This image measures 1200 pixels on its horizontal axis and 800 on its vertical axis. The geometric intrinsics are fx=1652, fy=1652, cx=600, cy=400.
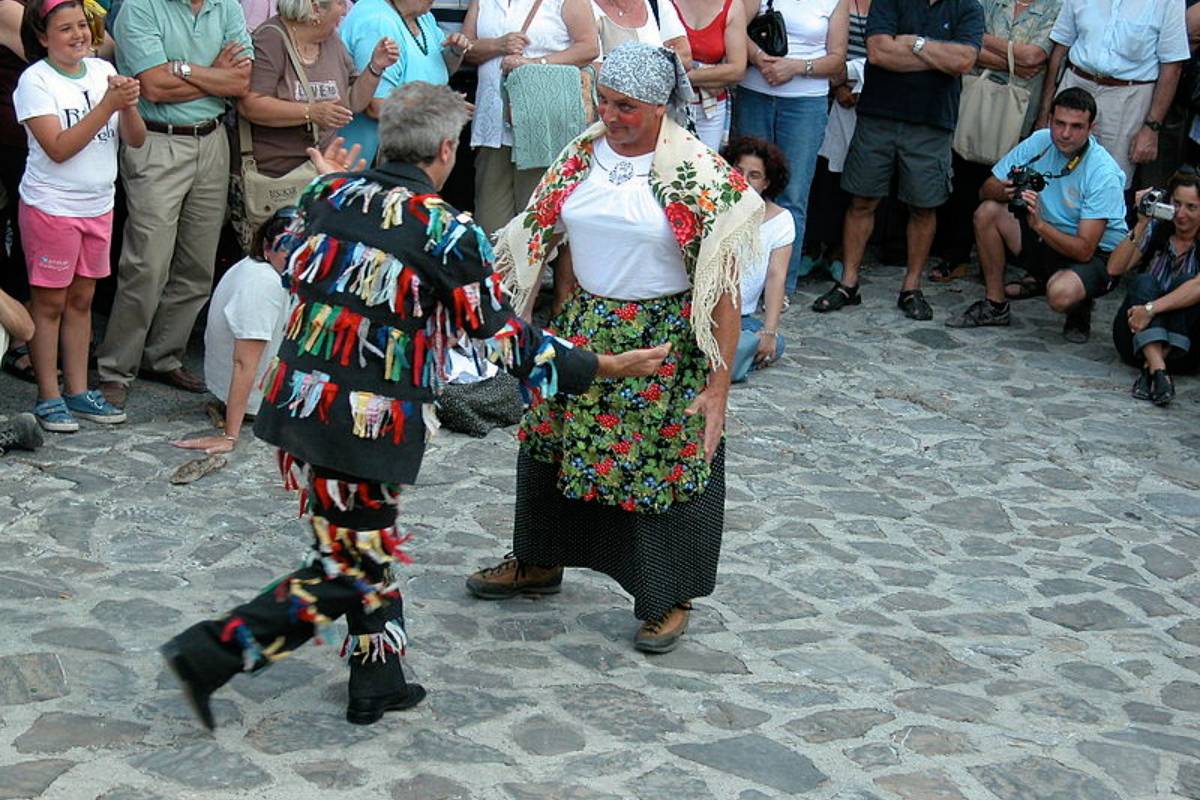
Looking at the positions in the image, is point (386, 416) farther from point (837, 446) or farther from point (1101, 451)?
point (1101, 451)

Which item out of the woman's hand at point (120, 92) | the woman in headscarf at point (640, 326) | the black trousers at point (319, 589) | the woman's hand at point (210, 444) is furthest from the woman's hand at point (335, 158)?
the woman's hand at point (210, 444)

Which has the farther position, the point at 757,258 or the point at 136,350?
the point at 136,350

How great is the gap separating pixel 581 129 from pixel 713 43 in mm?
1083

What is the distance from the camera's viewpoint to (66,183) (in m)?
6.79

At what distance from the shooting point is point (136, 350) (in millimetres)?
7410

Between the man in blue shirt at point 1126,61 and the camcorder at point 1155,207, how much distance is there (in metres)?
0.98

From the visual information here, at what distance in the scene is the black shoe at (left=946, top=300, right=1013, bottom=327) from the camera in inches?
376

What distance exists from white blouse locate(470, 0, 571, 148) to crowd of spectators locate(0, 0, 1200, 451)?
0.6 inches

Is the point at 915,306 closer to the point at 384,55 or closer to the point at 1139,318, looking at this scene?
the point at 1139,318

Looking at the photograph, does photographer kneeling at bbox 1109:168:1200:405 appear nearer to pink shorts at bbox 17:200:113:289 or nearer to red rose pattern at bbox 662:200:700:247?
red rose pattern at bbox 662:200:700:247

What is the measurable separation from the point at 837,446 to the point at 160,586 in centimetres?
335

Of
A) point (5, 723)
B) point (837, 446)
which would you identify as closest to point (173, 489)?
point (5, 723)

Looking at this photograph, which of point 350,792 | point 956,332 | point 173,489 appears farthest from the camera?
point 956,332

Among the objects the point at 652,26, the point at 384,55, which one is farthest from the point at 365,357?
the point at 652,26
